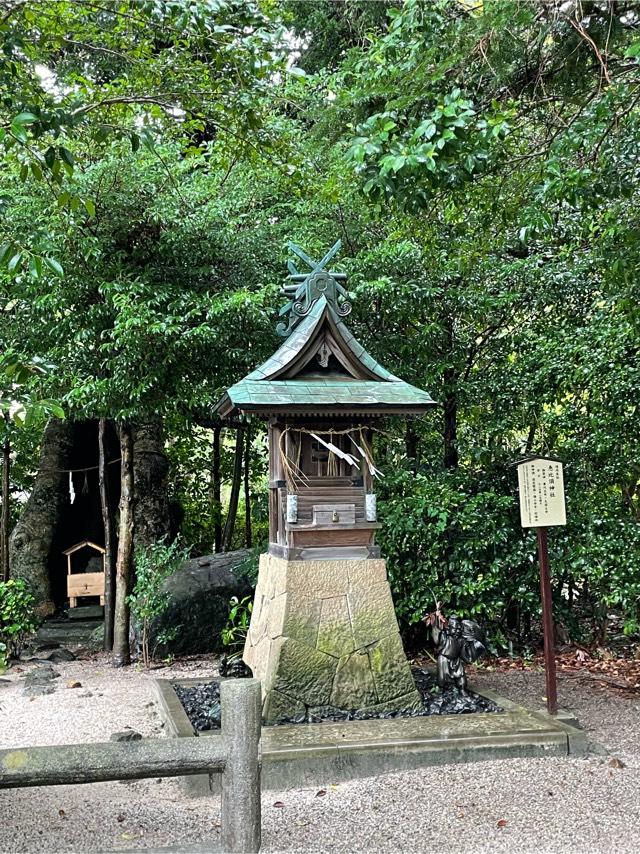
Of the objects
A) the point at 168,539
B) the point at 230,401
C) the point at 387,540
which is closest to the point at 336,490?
the point at 230,401

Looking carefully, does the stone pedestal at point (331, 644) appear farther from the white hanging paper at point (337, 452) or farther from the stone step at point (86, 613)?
the stone step at point (86, 613)

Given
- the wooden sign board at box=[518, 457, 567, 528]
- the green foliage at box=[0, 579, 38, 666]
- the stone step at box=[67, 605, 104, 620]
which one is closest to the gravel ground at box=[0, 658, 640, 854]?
the wooden sign board at box=[518, 457, 567, 528]

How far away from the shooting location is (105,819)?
4.66 meters

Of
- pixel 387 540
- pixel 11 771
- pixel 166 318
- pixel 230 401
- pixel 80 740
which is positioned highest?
pixel 166 318

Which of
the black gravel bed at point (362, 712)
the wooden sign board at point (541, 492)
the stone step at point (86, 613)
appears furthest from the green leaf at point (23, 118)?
the stone step at point (86, 613)

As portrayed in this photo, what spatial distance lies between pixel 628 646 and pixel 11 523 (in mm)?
11097

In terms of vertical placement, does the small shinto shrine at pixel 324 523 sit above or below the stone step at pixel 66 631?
above

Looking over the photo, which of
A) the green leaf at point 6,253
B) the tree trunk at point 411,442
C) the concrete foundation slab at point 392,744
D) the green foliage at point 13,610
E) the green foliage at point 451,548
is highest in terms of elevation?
the green leaf at point 6,253

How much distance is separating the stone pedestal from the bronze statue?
0.49 meters

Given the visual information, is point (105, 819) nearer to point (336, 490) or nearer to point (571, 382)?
point (336, 490)

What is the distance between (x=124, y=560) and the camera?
1016 cm

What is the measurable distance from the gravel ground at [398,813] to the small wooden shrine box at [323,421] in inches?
86.2

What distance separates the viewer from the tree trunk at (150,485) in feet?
40.2

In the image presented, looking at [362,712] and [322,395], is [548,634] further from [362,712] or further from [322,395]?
[322,395]
